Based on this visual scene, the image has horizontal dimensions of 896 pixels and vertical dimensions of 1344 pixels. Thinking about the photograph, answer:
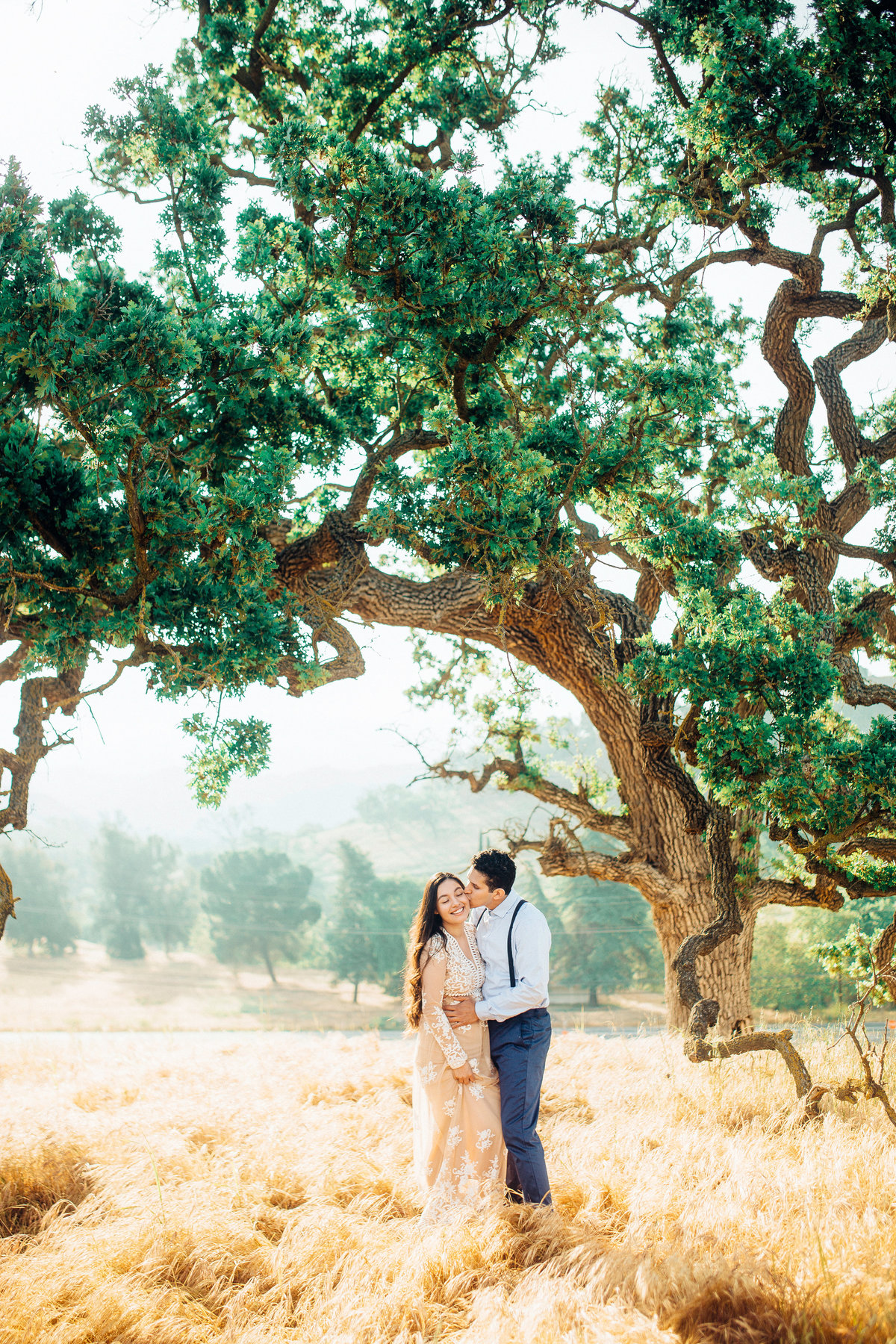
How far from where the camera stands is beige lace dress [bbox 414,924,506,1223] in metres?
4.48

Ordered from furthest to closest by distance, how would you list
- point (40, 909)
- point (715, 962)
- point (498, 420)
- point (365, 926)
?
1. point (40, 909)
2. point (365, 926)
3. point (715, 962)
4. point (498, 420)

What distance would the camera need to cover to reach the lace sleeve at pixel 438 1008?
4.54m

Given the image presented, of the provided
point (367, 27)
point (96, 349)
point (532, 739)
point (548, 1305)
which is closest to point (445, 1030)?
point (548, 1305)

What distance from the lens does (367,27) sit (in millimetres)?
8289

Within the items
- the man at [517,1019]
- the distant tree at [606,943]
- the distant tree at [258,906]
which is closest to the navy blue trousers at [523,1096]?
the man at [517,1019]

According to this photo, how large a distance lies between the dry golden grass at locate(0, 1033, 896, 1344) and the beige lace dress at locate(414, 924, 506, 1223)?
0.93ft

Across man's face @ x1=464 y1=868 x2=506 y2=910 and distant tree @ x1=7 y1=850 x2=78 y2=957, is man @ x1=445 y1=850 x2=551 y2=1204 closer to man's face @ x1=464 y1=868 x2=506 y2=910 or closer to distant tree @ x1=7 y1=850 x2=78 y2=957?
man's face @ x1=464 y1=868 x2=506 y2=910

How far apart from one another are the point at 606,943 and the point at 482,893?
4142 centimetres

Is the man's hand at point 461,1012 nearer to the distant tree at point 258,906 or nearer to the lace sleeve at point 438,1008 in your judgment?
the lace sleeve at point 438,1008

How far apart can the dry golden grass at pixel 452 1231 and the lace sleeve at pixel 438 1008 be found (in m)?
0.81

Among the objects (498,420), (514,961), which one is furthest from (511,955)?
(498,420)

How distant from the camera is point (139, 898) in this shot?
74750mm

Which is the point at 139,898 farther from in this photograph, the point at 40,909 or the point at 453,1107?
the point at 453,1107

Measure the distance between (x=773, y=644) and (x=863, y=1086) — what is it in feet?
10.2
